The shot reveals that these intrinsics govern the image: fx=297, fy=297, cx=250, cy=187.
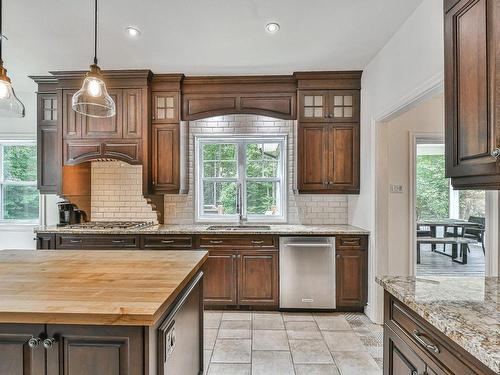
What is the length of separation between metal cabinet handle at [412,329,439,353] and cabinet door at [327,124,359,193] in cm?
246

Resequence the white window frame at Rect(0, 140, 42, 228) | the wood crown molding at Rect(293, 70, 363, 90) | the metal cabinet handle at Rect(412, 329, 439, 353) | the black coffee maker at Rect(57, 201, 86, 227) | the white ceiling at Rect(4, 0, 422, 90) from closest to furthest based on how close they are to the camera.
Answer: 1. the metal cabinet handle at Rect(412, 329, 439, 353)
2. the white ceiling at Rect(4, 0, 422, 90)
3. the wood crown molding at Rect(293, 70, 363, 90)
4. the black coffee maker at Rect(57, 201, 86, 227)
5. the white window frame at Rect(0, 140, 42, 228)

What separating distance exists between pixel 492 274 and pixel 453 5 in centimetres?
156

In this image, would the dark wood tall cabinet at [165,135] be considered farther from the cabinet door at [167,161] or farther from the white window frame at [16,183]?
the white window frame at [16,183]

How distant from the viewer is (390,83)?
9.21ft

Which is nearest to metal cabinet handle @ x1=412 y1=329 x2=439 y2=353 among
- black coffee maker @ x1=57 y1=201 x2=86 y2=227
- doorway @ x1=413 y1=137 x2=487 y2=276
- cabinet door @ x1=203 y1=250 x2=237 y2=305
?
cabinet door @ x1=203 y1=250 x2=237 y2=305

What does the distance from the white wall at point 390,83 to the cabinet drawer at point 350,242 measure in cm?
13

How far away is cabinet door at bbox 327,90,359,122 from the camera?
3.64 meters

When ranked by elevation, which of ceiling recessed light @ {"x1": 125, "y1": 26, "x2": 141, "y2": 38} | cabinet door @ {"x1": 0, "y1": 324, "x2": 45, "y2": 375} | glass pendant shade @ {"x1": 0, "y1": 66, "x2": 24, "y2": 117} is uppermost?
ceiling recessed light @ {"x1": 125, "y1": 26, "x2": 141, "y2": 38}

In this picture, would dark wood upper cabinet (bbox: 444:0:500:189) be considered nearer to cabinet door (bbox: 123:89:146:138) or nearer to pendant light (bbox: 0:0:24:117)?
pendant light (bbox: 0:0:24:117)

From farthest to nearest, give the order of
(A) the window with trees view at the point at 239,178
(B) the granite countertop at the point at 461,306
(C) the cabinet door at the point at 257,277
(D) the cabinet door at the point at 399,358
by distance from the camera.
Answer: (A) the window with trees view at the point at 239,178 → (C) the cabinet door at the point at 257,277 → (D) the cabinet door at the point at 399,358 → (B) the granite countertop at the point at 461,306

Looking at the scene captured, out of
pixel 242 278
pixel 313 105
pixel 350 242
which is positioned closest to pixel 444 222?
pixel 350 242

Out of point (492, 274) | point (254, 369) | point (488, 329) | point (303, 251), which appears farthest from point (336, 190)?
point (488, 329)

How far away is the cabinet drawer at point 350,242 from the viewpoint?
3.38 metres

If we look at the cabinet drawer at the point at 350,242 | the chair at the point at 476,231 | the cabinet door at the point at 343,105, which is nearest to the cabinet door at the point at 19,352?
the cabinet drawer at the point at 350,242
